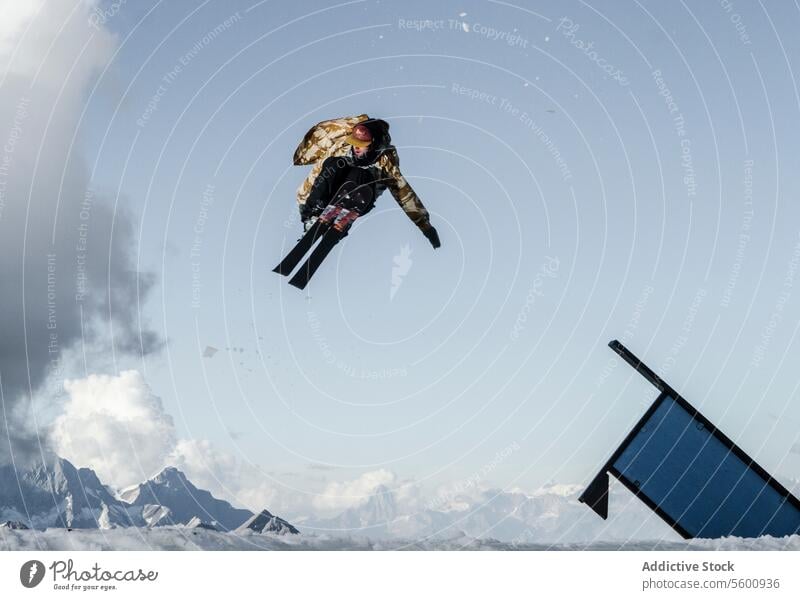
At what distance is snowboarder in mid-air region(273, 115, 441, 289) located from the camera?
18.7m

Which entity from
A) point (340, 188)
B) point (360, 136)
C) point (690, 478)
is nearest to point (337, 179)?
point (340, 188)

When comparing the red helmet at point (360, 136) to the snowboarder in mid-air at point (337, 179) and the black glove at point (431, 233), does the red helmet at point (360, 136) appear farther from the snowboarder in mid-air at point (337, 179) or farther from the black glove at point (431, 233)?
the black glove at point (431, 233)

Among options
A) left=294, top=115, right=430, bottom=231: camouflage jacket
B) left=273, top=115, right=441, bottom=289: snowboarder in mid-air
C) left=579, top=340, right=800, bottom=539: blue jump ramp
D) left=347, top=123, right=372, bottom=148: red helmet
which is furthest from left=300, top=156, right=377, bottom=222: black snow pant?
left=579, top=340, right=800, bottom=539: blue jump ramp

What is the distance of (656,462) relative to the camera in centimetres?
1752

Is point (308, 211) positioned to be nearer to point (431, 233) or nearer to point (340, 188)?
point (340, 188)

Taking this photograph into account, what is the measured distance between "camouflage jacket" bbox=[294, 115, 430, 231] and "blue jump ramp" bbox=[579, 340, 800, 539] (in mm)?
5728

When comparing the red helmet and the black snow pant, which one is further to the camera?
the black snow pant

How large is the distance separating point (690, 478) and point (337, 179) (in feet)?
32.4

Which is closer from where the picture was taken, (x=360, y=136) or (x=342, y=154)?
(x=360, y=136)

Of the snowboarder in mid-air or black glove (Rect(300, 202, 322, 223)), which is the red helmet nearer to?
the snowboarder in mid-air

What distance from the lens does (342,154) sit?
739 inches
